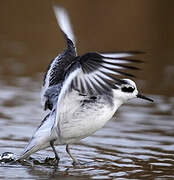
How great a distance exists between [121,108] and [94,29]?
300 inches

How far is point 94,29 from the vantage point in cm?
2011

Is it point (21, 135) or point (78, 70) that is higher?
point (78, 70)

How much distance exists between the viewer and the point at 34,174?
26.5 feet

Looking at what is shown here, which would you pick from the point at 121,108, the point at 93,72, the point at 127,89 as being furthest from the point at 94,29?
the point at 93,72

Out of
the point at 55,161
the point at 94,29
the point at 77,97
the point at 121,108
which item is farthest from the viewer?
the point at 94,29

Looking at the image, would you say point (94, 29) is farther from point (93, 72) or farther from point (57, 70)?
point (93, 72)

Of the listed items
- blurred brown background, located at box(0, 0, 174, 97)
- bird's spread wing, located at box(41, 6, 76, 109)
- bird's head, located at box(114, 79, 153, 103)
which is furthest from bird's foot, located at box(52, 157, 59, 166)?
blurred brown background, located at box(0, 0, 174, 97)

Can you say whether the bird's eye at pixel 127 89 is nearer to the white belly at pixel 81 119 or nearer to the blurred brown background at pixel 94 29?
the white belly at pixel 81 119

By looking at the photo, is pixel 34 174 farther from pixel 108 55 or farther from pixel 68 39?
pixel 68 39

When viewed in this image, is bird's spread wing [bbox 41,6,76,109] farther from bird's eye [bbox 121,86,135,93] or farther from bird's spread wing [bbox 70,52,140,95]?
bird's spread wing [bbox 70,52,140,95]

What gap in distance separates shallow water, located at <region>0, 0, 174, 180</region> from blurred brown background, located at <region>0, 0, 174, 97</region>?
3cm

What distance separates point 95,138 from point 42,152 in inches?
44.8

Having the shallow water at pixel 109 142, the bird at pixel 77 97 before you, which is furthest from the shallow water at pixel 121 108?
the bird at pixel 77 97

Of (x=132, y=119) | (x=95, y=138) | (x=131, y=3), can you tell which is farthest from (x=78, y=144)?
(x=131, y=3)
